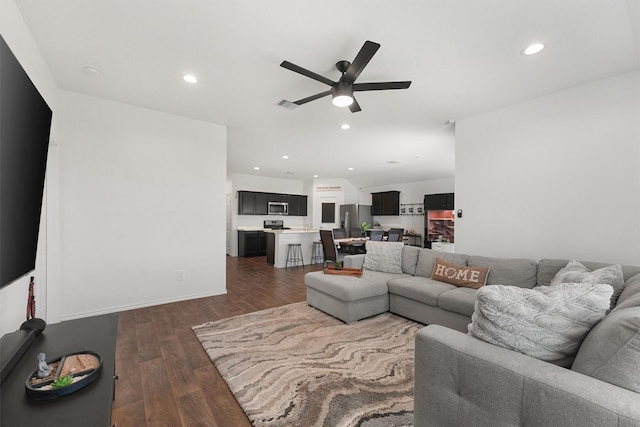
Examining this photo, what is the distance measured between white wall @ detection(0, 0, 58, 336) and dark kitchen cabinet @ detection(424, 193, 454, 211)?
8094 millimetres

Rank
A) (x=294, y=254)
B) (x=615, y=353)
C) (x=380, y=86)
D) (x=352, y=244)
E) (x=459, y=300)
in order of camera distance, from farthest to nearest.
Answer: (x=294, y=254), (x=352, y=244), (x=459, y=300), (x=380, y=86), (x=615, y=353)

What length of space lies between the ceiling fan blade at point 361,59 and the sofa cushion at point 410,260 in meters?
2.48

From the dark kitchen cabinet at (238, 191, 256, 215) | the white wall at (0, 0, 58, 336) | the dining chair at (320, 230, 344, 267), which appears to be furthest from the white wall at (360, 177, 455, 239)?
the white wall at (0, 0, 58, 336)

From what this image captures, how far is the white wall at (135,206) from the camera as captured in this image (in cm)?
329

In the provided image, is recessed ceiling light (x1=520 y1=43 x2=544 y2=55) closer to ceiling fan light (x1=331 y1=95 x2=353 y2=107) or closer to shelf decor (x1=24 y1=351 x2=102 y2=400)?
ceiling fan light (x1=331 y1=95 x2=353 y2=107)

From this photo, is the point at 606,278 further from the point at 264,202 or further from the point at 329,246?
the point at 264,202

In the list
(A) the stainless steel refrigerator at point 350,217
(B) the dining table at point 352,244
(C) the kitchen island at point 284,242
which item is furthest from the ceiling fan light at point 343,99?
(A) the stainless steel refrigerator at point 350,217

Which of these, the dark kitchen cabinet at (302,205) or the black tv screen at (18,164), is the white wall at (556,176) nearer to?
the black tv screen at (18,164)

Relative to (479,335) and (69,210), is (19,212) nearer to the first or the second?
(479,335)

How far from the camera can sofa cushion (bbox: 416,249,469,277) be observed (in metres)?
3.43

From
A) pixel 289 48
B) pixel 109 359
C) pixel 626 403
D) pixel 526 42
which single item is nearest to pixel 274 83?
pixel 289 48

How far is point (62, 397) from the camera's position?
1037 mm

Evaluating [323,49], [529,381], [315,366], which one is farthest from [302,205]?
[529,381]

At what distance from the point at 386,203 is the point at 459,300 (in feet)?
22.9
